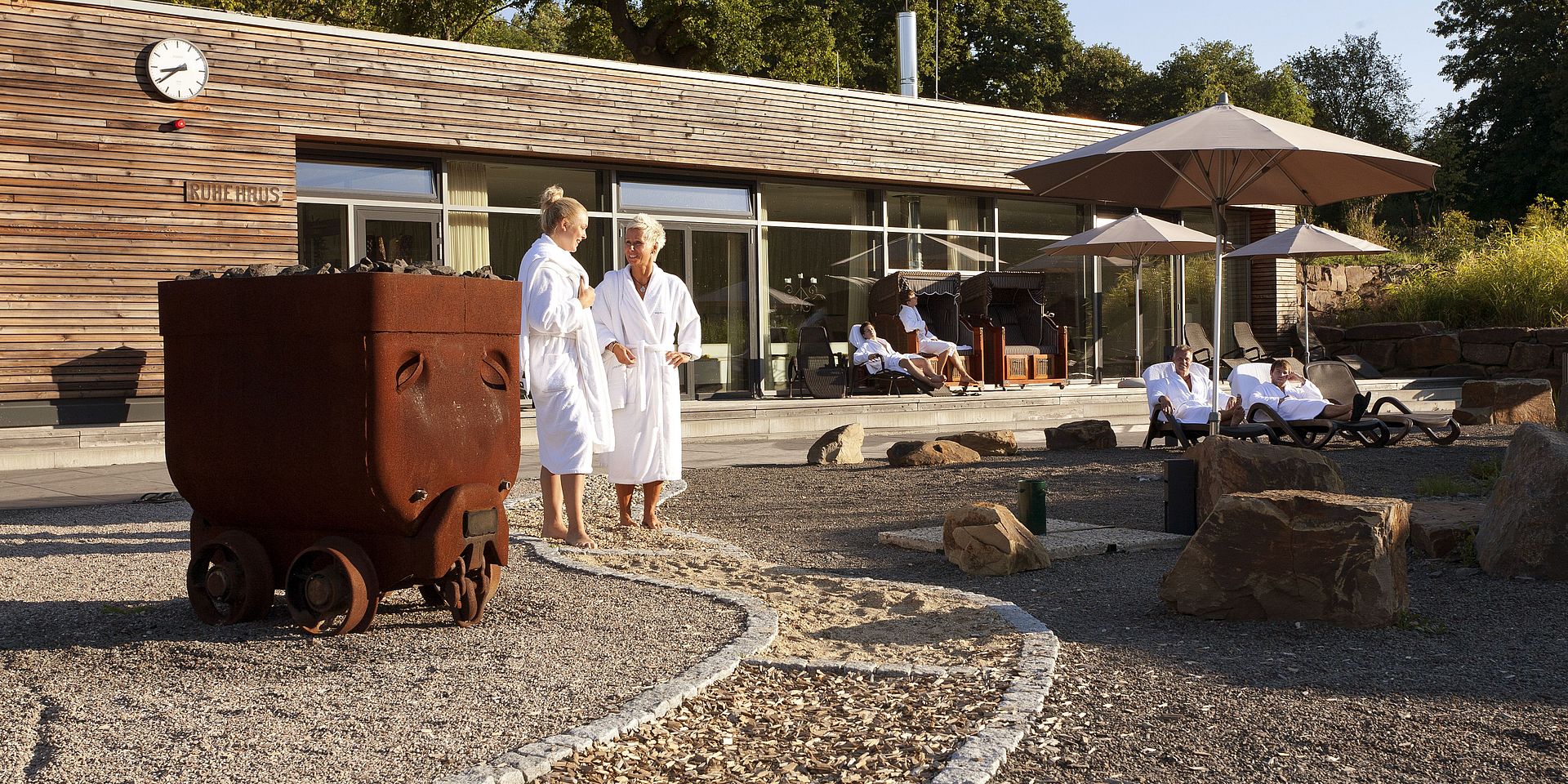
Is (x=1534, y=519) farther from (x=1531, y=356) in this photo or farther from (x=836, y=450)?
(x=1531, y=356)

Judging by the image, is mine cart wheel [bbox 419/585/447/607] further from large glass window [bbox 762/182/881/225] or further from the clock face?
large glass window [bbox 762/182/881/225]

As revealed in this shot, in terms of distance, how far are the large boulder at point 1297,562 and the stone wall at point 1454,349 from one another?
15.4 meters

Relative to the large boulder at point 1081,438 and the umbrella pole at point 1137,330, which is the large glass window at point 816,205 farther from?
the large boulder at point 1081,438

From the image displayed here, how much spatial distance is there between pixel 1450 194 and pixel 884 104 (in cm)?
2842

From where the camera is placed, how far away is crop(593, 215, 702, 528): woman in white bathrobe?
7195 millimetres

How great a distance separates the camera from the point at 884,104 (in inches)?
730

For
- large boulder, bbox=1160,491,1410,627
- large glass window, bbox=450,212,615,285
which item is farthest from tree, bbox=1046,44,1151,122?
large boulder, bbox=1160,491,1410,627

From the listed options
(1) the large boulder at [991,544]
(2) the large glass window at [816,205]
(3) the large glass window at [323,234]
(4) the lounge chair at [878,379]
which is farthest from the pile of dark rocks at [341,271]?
(2) the large glass window at [816,205]

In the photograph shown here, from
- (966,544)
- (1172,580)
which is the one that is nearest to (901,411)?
(966,544)

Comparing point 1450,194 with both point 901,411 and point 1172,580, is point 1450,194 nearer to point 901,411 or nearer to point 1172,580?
point 901,411

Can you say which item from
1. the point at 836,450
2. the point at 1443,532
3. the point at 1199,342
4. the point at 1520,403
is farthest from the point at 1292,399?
the point at 1199,342

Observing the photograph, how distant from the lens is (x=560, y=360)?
6.27 meters

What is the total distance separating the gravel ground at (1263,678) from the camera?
3.46 metres

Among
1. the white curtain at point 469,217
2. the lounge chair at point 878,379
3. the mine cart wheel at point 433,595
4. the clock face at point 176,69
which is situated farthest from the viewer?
the lounge chair at point 878,379
